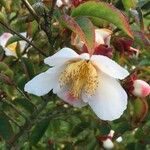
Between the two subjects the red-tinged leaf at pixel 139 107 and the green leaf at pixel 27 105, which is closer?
the red-tinged leaf at pixel 139 107

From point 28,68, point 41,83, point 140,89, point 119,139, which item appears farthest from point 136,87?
point 119,139

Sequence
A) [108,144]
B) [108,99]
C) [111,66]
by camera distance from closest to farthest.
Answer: [111,66] → [108,99] → [108,144]

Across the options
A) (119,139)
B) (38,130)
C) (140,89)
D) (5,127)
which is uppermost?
(140,89)

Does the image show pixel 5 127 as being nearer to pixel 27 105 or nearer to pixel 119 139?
pixel 27 105

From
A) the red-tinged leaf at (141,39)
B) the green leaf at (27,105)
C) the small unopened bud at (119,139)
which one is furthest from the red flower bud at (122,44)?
the small unopened bud at (119,139)

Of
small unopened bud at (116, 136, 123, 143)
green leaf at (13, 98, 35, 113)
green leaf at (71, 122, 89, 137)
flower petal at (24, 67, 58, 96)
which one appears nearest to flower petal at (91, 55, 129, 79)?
flower petal at (24, 67, 58, 96)

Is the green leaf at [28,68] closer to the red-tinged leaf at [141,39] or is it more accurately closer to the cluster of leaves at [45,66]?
the cluster of leaves at [45,66]

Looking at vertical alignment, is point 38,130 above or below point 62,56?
below

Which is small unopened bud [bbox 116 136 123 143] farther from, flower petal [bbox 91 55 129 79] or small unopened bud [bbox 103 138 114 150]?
flower petal [bbox 91 55 129 79]

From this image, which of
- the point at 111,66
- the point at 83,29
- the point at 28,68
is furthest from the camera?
the point at 28,68
